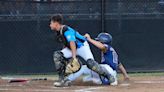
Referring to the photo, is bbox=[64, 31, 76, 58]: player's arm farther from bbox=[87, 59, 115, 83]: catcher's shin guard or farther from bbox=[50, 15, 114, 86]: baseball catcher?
bbox=[87, 59, 115, 83]: catcher's shin guard

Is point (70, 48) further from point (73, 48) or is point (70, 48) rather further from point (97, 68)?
point (97, 68)

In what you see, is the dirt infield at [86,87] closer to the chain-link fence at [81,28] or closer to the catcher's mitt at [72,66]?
the catcher's mitt at [72,66]

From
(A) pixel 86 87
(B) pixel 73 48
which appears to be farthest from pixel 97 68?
(B) pixel 73 48

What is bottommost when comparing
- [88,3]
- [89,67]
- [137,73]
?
[137,73]

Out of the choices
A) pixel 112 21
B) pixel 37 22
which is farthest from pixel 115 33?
pixel 37 22

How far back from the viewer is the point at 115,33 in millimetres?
11352

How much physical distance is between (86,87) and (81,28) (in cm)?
282

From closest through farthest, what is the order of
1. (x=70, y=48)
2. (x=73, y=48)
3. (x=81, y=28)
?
(x=73, y=48)
(x=70, y=48)
(x=81, y=28)

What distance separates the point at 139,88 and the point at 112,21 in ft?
10.4

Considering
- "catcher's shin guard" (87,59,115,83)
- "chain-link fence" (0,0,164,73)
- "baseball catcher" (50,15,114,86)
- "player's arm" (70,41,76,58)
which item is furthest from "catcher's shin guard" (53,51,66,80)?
"chain-link fence" (0,0,164,73)

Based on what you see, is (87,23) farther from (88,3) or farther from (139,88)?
(139,88)

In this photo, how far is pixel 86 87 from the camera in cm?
859

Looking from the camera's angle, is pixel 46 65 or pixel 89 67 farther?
pixel 46 65

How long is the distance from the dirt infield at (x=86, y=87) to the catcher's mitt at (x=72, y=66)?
277 mm
